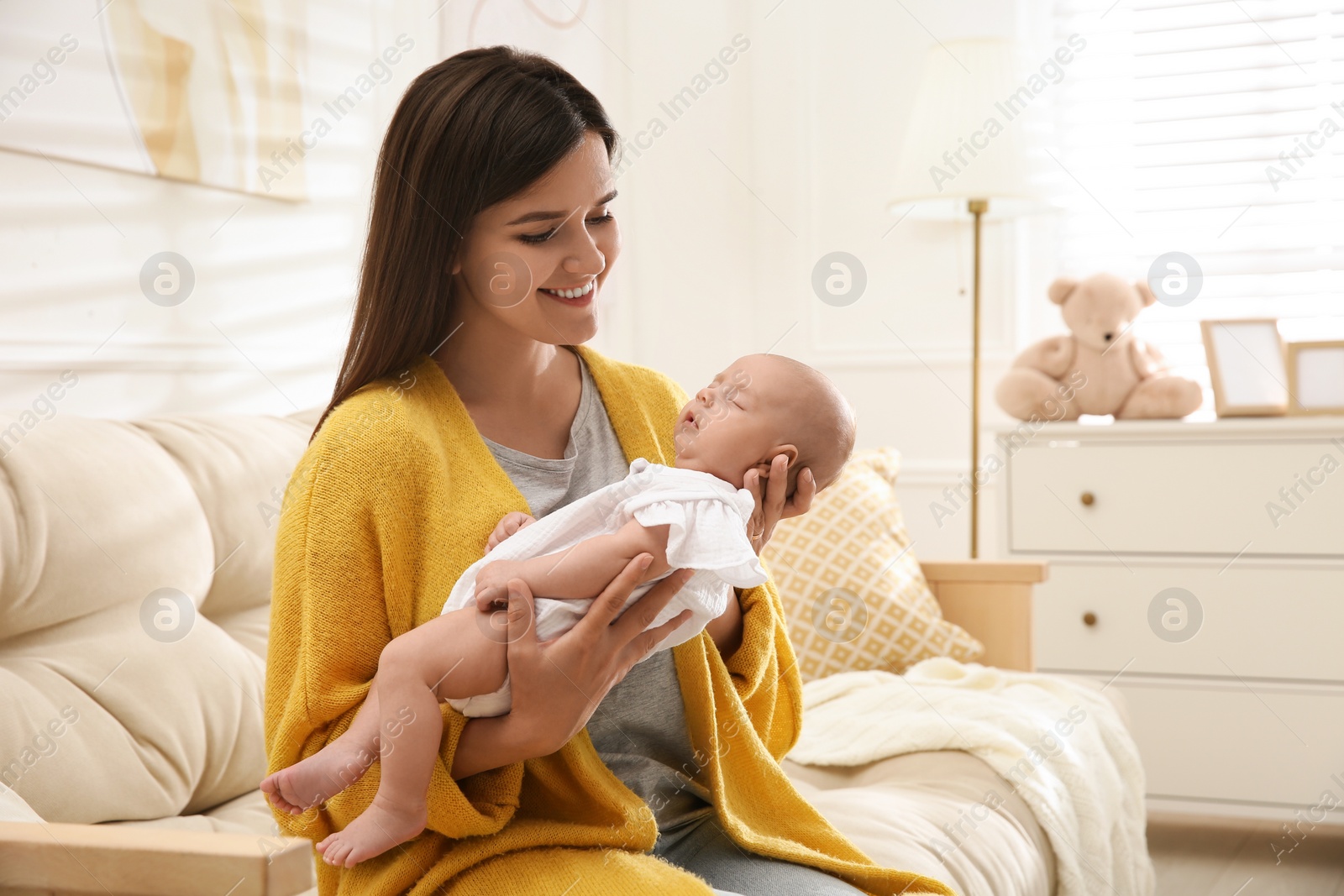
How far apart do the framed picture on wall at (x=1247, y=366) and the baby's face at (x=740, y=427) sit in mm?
2152

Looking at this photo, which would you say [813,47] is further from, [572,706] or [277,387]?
[572,706]

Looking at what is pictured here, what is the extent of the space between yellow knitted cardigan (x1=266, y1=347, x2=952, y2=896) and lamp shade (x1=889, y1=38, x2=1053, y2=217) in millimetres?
2235

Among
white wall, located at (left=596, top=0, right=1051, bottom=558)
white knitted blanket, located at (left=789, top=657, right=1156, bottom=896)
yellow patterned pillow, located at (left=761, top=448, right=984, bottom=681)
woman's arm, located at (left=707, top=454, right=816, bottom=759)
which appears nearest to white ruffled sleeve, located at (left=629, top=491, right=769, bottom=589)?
woman's arm, located at (left=707, top=454, right=816, bottom=759)

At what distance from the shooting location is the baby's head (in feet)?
3.95

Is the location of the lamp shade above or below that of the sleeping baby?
above

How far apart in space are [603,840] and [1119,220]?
3007 mm

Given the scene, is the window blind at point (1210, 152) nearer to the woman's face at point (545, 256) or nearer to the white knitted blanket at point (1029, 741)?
the white knitted blanket at point (1029, 741)

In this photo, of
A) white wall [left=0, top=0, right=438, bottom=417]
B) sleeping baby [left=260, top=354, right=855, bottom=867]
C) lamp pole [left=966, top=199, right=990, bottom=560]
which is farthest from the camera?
lamp pole [left=966, top=199, right=990, bottom=560]

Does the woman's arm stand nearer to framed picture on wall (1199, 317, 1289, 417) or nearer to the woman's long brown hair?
the woman's long brown hair

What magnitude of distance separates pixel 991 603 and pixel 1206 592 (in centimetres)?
66

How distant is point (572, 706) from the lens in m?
1.04

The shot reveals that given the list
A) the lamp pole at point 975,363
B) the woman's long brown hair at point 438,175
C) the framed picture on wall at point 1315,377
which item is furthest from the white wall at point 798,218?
the woman's long brown hair at point 438,175

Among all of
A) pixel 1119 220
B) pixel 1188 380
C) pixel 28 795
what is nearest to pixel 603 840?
pixel 28 795

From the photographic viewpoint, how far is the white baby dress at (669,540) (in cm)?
105
